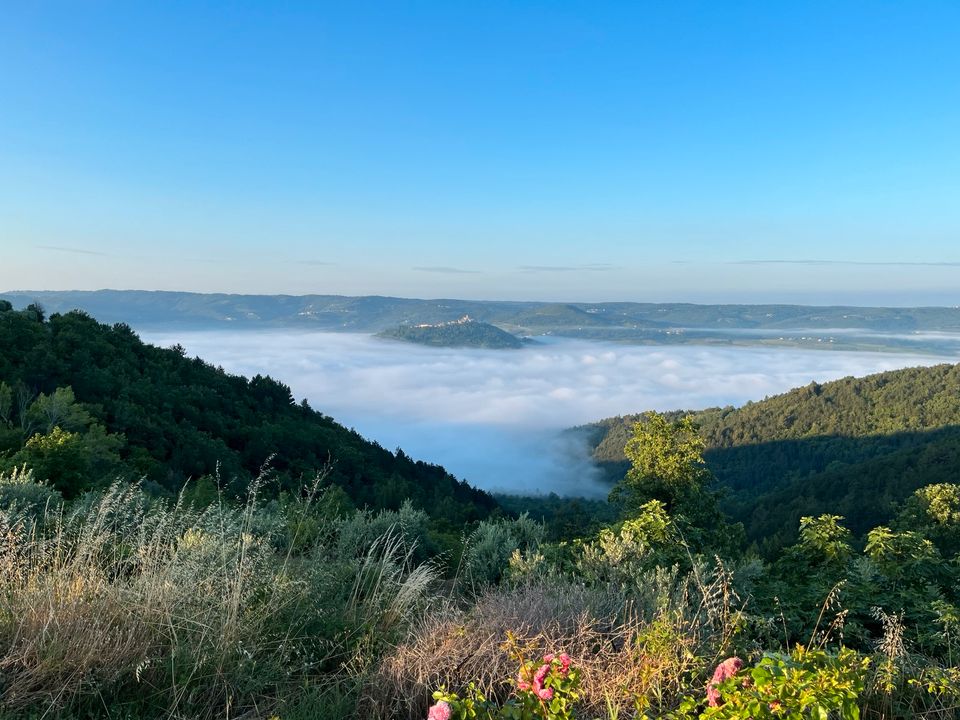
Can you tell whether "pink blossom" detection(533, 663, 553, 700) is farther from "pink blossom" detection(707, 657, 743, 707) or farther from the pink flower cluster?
"pink blossom" detection(707, 657, 743, 707)

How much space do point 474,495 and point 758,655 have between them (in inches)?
1678

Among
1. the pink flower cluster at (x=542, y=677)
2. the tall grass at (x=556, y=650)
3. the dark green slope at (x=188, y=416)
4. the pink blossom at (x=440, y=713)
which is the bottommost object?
the dark green slope at (x=188, y=416)

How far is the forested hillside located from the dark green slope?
3677 cm

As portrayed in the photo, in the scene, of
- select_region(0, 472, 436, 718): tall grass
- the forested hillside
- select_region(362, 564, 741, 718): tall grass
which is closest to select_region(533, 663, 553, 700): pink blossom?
select_region(362, 564, 741, 718): tall grass

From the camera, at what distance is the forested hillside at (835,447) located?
197ft

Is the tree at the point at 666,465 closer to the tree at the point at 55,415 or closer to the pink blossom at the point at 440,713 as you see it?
the pink blossom at the point at 440,713

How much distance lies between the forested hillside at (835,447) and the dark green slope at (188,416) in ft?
121

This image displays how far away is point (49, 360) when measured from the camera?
25.8m

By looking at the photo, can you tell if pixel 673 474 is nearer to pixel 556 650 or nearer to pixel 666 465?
pixel 666 465

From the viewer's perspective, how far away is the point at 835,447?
Answer: 347 ft

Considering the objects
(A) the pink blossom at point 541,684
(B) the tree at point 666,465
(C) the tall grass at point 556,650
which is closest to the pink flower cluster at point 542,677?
(A) the pink blossom at point 541,684

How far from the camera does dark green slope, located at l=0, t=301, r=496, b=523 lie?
23031 millimetres

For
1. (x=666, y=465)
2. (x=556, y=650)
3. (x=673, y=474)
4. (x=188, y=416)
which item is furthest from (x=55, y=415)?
(x=556, y=650)

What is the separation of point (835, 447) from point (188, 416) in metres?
111
